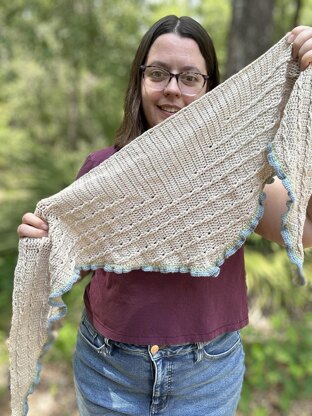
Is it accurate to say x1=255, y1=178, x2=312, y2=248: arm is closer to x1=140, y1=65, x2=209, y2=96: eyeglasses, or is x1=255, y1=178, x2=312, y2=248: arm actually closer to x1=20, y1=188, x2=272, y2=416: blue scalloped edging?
x1=20, y1=188, x2=272, y2=416: blue scalloped edging

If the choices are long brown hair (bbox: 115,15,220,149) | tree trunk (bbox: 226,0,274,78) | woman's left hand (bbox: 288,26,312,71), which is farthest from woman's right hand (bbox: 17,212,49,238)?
tree trunk (bbox: 226,0,274,78)

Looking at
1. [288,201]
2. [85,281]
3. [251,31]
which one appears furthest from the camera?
[251,31]

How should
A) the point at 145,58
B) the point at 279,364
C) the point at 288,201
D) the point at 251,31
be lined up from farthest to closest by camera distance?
the point at 251,31 < the point at 279,364 < the point at 145,58 < the point at 288,201

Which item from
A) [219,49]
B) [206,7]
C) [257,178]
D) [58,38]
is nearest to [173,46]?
[257,178]

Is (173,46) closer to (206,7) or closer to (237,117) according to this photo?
(237,117)

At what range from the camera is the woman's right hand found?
1.19 m

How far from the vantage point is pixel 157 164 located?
115 cm

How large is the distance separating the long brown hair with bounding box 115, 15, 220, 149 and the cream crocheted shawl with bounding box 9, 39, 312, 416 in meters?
0.16

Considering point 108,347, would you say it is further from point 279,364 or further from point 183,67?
point 279,364

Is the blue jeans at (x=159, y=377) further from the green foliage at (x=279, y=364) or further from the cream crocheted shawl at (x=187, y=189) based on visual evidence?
the green foliage at (x=279, y=364)

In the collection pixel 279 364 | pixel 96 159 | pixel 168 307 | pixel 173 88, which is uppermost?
pixel 173 88

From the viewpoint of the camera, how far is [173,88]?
45.8 inches

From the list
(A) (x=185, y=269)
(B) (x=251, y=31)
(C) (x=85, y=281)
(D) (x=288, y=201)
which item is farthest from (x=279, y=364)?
(B) (x=251, y=31)

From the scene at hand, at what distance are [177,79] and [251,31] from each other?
249 cm
